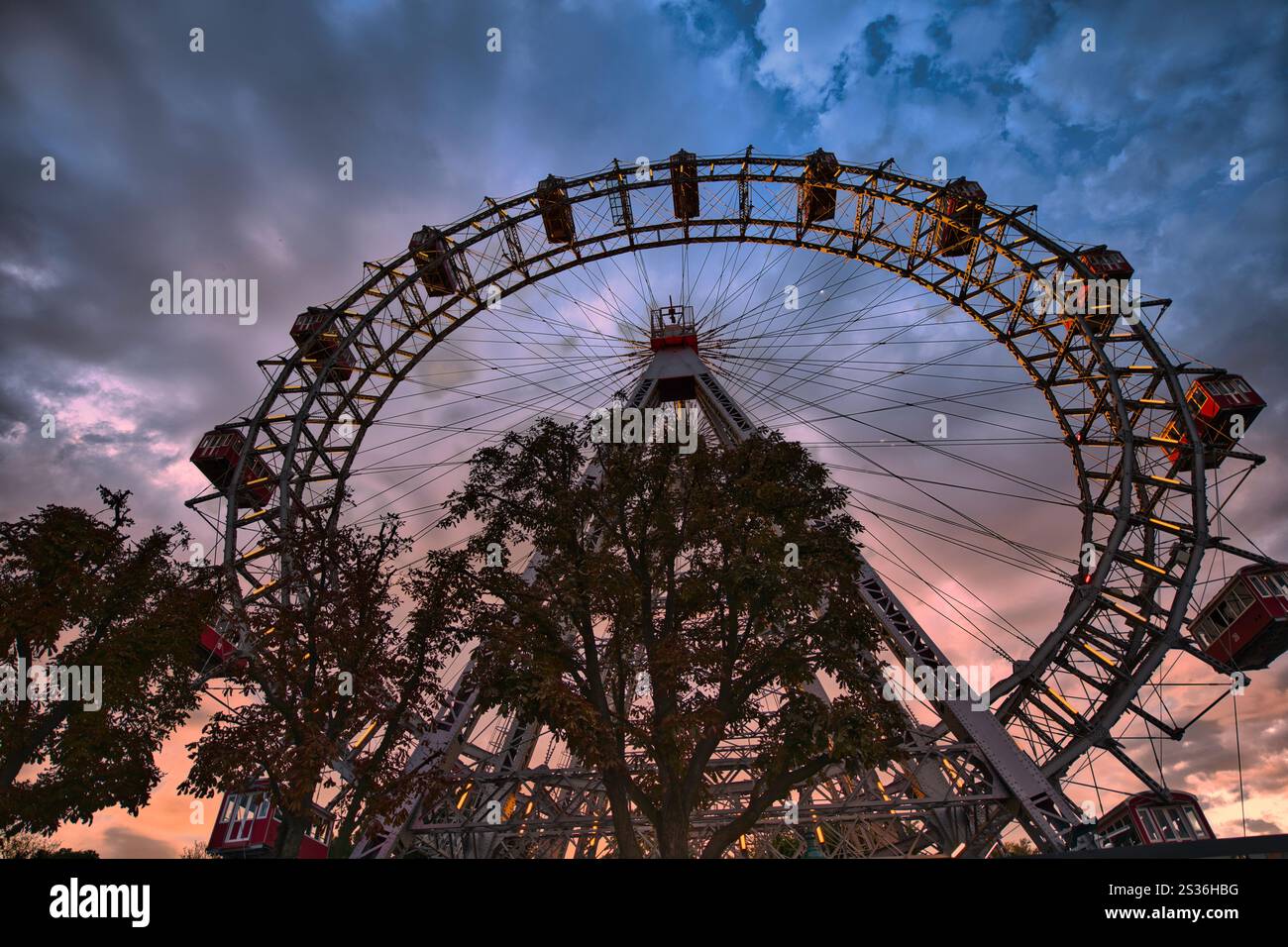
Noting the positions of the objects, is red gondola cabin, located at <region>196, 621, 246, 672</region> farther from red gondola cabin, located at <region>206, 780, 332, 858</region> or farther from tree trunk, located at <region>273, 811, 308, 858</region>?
tree trunk, located at <region>273, 811, 308, 858</region>

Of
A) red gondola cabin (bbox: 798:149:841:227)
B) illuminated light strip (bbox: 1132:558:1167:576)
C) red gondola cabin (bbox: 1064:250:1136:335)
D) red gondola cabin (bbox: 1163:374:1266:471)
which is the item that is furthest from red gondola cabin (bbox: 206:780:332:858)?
red gondola cabin (bbox: 1064:250:1136:335)

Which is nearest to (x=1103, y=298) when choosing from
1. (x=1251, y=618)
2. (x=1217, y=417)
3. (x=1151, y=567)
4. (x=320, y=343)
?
(x=1217, y=417)

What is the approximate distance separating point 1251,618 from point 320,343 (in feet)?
107

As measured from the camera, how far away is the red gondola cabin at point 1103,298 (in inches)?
1024

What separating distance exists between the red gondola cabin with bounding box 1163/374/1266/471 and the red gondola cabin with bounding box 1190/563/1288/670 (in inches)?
163

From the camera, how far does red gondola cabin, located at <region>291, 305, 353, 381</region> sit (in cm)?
2752

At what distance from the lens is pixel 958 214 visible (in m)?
27.8

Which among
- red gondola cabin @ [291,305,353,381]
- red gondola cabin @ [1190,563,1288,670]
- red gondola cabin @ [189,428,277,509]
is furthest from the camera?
red gondola cabin @ [291,305,353,381]

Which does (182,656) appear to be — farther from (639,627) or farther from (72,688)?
(639,627)

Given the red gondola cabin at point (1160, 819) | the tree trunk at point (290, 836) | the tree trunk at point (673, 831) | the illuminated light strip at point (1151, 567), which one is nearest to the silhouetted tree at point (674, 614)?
the tree trunk at point (673, 831)

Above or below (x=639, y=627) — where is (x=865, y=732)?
below

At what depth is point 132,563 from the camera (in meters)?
17.0

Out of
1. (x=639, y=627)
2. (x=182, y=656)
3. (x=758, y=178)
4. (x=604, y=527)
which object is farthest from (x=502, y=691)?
(x=758, y=178)
